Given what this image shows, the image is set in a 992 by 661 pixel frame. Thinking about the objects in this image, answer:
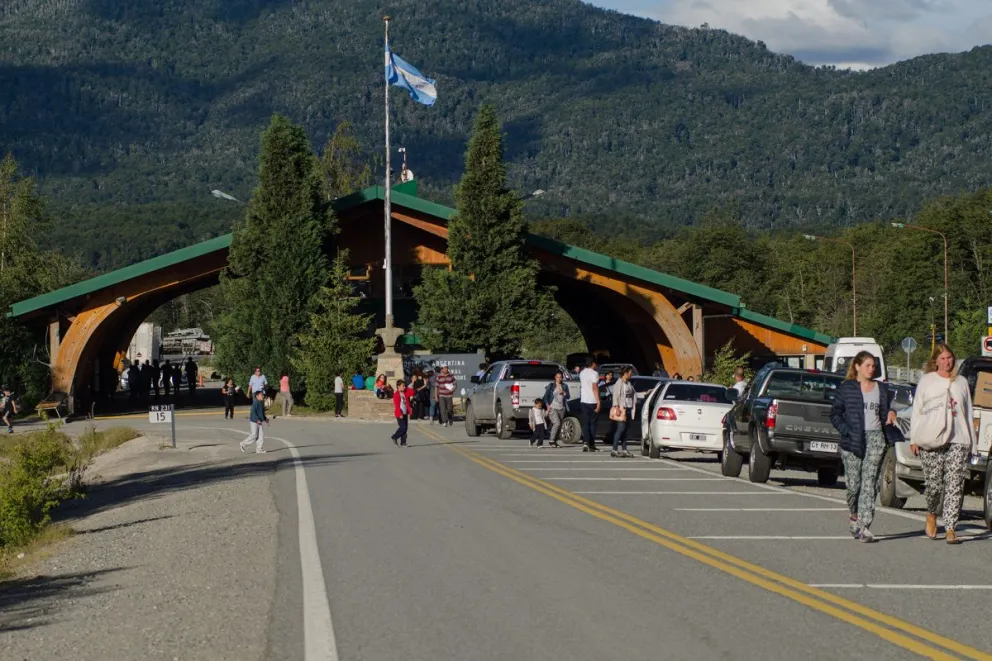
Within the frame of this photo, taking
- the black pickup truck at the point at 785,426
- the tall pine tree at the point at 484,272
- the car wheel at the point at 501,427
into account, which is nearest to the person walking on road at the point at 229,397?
the tall pine tree at the point at 484,272

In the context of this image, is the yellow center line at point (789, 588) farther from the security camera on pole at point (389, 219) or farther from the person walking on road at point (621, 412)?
the security camera on pole at point (389, 219)

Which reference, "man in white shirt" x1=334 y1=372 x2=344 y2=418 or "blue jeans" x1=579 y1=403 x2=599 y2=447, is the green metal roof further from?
"blue jeans" x1=579 y1=403 x2=599 y2=447

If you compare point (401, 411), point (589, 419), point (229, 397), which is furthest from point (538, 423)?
point (229, 397)

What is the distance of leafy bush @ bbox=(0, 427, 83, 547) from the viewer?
16562mm

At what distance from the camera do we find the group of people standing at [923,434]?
13.8m

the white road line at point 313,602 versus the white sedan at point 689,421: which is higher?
the white sedan at point 689,421

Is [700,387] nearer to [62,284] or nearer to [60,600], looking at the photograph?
[60,600]

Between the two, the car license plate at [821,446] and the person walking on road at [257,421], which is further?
the person walking on road at [257,421]

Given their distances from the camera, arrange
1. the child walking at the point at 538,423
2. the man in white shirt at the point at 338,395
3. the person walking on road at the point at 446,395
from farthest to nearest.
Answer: the man in white shirt at the point at 338,395 < the person walking on road at the point at 446,395 < the child walking at the point at 538,423

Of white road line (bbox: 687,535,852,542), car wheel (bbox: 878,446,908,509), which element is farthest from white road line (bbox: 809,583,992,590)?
car wheel (bbox: 878,446,908,509)

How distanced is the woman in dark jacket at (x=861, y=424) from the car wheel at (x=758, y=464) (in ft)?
21.4

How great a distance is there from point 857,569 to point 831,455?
8.68 meters

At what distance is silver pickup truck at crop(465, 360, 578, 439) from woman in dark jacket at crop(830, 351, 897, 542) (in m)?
18.4

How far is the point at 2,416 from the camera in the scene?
4612 cm
